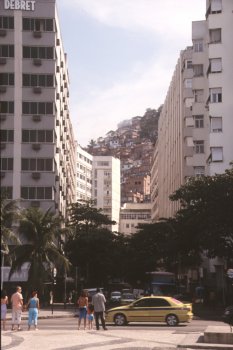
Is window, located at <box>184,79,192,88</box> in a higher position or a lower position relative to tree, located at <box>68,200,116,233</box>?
higher

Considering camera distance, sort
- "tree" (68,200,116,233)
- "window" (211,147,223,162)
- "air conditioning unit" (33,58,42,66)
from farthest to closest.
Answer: "tree" (68,200,116,233) → "air conditioning unit" (33,58,42,66) → "window" (211,147,223,162)

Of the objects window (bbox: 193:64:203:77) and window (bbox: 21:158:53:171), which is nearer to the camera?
window (bbox: 21:158:53:171)

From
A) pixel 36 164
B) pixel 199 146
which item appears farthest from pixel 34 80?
pixel 199 146

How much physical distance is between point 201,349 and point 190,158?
62.4 meters

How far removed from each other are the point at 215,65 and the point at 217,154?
9109 millimetres

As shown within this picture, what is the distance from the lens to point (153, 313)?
107ft

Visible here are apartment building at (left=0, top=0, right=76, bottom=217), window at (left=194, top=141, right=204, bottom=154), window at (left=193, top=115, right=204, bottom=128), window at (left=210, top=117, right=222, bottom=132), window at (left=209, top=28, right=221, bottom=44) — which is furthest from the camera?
window at (left=194, top=141, right=204, bottom=154)

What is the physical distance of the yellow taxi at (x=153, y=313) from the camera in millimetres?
32531

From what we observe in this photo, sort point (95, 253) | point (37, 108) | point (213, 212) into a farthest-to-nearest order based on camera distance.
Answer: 1. point (95, 253)
2. point (37, 108)
3. point (213, 212)

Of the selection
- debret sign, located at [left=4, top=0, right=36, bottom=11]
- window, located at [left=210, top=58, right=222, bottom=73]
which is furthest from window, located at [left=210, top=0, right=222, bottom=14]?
debret sign, located at [left=4, top=0, right=36, bottom=11]

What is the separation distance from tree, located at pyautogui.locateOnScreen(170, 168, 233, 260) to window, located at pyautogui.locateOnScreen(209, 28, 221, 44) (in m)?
20.1

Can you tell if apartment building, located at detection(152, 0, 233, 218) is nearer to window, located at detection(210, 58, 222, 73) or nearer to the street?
window, located at detection(210, 58, 222, 73)

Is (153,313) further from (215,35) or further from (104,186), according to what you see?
(104,186)

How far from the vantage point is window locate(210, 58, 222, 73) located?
6644 cm
